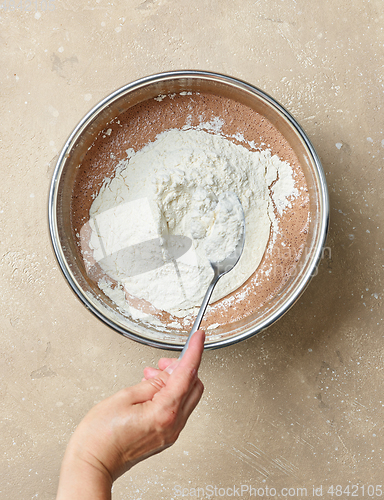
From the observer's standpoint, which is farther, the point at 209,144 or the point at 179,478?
the point at 179,478

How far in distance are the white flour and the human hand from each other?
1.09 feet

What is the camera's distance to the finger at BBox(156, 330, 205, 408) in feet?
2.59

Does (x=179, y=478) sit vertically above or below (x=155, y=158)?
below

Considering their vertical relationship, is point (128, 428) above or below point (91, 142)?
below

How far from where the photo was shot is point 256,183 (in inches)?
45.8

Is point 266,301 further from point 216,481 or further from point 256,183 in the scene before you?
point 216,481

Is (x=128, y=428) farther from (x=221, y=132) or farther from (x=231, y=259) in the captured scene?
(x=221, y=132)

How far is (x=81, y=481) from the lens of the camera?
2.77ft

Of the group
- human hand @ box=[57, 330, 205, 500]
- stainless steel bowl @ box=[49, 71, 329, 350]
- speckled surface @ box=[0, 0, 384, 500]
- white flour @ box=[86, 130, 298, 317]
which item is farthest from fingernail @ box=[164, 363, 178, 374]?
speckled surface @ box=[0, 0, 384, 500]

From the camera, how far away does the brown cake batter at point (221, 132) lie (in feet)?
3.89

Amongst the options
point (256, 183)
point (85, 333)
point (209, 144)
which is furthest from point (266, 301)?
point (85, 333)

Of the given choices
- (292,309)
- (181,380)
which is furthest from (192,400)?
(292,309)

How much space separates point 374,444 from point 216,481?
60 centimetres

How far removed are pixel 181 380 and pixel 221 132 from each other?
809 millimetres
